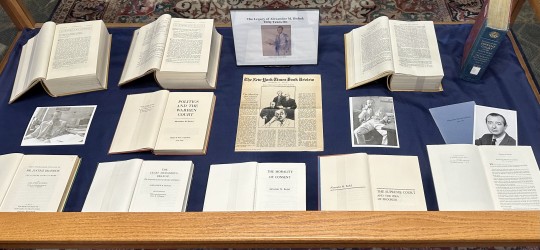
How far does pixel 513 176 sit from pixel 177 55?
105 centimetres

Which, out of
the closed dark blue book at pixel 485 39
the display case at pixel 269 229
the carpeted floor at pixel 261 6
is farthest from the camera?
the carpeted floor at pixel 261 6

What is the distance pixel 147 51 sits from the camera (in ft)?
4.57

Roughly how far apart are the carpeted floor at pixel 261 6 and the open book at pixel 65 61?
2.19ft

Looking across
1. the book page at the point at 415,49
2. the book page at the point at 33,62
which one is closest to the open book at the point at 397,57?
the book page at the point at 415,49

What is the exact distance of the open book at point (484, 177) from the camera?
1059mm

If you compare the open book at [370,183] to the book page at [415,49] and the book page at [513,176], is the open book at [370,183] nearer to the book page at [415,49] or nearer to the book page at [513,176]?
the book page at [513,176]

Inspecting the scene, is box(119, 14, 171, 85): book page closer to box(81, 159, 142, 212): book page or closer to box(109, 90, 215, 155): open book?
box(109, 90, 215, 155): open book

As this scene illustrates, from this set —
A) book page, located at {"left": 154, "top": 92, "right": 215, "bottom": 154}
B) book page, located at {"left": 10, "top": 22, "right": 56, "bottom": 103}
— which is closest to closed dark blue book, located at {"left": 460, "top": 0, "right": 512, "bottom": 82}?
book page, located at {"left": 154, "top": 92, "right": 215, "bottom": 154}

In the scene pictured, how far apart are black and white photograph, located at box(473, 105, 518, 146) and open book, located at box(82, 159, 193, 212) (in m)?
0.86

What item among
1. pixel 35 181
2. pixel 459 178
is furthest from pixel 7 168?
pixel 459 178

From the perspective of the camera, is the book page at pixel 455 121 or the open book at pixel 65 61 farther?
the open book at pixel 65 61

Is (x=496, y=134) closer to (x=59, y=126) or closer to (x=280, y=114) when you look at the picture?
(x=280, y=114)

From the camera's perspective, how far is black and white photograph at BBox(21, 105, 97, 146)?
1.28 meters

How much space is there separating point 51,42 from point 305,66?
2.91 feet
